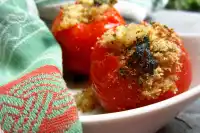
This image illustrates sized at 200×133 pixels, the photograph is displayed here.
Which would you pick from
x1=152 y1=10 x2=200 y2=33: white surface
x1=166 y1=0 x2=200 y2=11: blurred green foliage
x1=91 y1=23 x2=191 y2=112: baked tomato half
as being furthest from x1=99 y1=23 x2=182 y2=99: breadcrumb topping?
x1=166 y1=0 x2=200 y2=11: blurred green foliage

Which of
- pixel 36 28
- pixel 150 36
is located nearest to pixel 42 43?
pixel 36 28

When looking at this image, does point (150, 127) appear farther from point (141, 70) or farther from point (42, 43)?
point (42, 43)

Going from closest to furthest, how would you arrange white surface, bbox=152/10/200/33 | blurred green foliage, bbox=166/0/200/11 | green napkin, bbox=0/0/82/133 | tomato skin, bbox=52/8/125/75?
green napkin, bbox=0/0/82/133, tomato skin, bbox=52/8/125/75, white surface, bbox=152/10/200/33, blurred green foliage, bbox=166/0/200/11

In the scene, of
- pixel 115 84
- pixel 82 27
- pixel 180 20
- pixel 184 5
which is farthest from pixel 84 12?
pixel 184 5

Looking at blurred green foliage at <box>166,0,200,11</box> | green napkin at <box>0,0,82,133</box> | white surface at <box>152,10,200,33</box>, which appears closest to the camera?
green napkin at <box>0,0,82,133</box>

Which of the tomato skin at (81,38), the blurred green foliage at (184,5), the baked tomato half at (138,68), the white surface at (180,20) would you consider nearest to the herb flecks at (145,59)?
the baked tomato half at (138,68)

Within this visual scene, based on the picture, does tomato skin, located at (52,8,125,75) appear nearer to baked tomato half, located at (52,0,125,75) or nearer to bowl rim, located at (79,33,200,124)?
baked tomato half, located at (52,0,125,75)

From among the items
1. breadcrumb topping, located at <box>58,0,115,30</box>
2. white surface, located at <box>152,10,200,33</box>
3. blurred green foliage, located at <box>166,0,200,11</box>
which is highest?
breadcrumb topping, located at <box>58,0,115,30</box>

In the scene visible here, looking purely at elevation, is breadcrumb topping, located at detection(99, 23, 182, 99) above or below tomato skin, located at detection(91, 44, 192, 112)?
above

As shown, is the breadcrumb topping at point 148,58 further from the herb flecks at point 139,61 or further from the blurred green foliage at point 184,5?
the blurred green foliage at point 184,5
